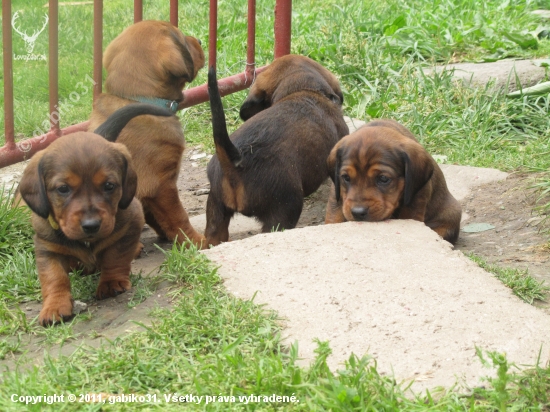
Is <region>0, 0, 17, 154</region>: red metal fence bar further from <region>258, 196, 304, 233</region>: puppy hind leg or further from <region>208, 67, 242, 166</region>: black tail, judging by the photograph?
<region>258, 196, 304, 233</region>: puppy hind leg

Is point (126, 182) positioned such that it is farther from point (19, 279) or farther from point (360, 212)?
point (360, 212)

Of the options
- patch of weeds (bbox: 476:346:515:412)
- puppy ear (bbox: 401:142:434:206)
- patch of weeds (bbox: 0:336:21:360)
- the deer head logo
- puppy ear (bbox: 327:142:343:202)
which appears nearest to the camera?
patch of weeds (bbox: 476:346:515:412)

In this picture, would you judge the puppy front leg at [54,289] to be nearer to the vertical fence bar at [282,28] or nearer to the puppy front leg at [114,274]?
the puppy front leg at [114,274]

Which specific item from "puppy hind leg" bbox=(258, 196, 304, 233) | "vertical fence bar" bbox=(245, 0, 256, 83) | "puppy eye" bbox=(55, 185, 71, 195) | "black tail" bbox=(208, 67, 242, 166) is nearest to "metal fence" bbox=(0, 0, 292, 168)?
"vertical fence bar" bbox=(245, 0, 256, 83)

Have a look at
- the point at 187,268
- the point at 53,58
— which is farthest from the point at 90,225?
the point at 53,58

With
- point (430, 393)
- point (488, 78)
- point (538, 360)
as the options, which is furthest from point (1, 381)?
point (488, 78)

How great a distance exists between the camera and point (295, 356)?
326 cm

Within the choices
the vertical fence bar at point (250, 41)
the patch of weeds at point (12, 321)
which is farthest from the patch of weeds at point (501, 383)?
the vertical fence bar at point (250, 41)

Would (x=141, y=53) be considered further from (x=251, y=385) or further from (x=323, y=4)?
(x=323, y=4)

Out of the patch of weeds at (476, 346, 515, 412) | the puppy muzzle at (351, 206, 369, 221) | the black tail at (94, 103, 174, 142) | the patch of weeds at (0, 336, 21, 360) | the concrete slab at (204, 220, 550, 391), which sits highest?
the black tail at (94, 103, 174, 142)

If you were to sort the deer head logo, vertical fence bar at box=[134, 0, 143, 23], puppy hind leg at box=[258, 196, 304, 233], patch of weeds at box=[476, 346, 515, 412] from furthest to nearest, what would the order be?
the deer head logo, vertical fence bar at box=[134, 0, 143, 23], puppy hind leg at box=[258, 196, 304, 233], patch of weeds at box=[476, 346, 515, 412]

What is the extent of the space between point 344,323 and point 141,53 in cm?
281

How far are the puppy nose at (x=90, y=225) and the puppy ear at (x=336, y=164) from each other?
174 cm

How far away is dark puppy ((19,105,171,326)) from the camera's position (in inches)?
160
